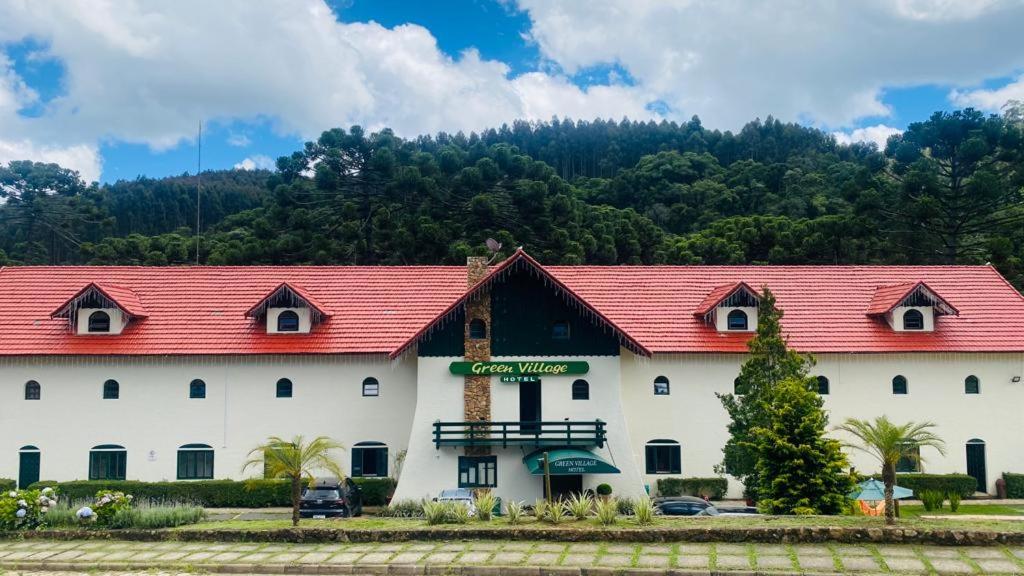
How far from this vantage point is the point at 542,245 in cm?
6725

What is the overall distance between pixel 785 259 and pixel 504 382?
40129 millimetres

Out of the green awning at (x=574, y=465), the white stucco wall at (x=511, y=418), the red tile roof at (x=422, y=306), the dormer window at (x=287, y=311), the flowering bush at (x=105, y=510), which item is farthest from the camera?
the dormer window at (x=287, y=311)

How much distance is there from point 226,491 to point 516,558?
18.1m

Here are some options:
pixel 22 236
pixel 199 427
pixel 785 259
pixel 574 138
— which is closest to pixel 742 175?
pixel 785 259

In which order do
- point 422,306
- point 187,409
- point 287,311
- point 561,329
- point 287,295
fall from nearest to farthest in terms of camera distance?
1. point 561,329
2. point 187,409
3. point 287,311
4. point 287,295
5. point 422,306

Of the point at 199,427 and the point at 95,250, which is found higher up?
the point at 95,250

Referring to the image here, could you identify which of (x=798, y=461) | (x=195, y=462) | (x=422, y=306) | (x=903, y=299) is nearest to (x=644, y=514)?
(x=798, y=461)

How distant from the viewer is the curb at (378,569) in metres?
14.7

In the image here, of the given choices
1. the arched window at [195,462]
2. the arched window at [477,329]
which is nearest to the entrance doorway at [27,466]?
the arched window at [195,462]

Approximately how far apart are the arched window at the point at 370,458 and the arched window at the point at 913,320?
22.5 m

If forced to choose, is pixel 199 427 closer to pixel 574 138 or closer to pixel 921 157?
pixel 921 157

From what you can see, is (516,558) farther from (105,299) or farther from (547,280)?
(105,299)

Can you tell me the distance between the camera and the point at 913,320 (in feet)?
109

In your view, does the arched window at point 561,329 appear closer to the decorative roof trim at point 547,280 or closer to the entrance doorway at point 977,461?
the decorative roof trim at point 547,280
